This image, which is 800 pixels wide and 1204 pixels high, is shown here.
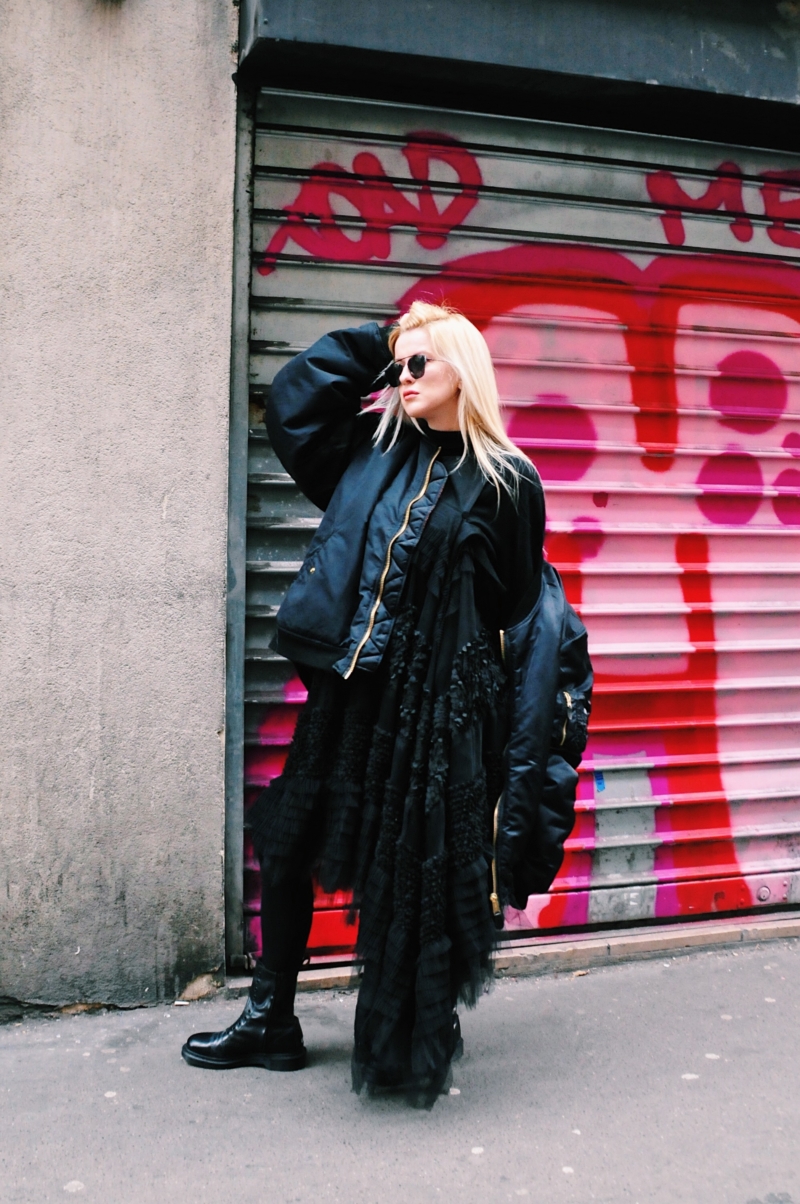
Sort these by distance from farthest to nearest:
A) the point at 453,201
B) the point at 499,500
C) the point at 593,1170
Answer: the point at 453,201, the point at 499,500, the point at 593,1170

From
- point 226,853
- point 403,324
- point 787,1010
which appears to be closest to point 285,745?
point 226,853

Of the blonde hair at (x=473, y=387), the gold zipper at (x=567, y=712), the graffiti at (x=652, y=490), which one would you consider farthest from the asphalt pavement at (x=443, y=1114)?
the blonde hair at (x=473, y=387)

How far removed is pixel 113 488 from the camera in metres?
3.48

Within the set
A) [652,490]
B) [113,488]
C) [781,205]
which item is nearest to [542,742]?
[113,488]

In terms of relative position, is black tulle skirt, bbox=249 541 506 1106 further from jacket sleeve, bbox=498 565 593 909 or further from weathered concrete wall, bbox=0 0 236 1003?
weathered concrete wall, bbox=0 0 236 1003

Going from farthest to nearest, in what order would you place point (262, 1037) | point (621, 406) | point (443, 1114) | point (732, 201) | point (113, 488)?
point (732, 201) → point (621, 406) → point (113, 488) → point (262, 1037) → point (443, 1114)

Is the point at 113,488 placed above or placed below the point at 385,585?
above

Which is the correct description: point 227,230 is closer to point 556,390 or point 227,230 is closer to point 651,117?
point 556,390

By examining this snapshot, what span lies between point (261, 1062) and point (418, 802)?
35.2 inches

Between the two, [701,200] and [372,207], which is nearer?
[372,207]

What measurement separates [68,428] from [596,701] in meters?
2.06

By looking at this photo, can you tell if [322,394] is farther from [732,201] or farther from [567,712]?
[732,201]

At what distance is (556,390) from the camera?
13.9 feet

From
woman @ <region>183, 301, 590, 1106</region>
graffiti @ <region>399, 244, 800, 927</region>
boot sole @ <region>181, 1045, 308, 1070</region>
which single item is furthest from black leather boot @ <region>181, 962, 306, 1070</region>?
graffiti @ <region>399, 244, 800, 927</region>
